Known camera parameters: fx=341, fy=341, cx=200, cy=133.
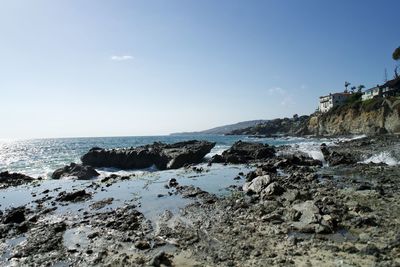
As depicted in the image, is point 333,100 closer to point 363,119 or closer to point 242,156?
point 363,119

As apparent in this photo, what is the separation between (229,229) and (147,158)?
147 ft

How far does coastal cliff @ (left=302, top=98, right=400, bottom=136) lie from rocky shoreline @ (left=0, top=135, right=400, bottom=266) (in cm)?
6554

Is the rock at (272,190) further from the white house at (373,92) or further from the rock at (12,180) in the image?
the white house at (373,92)

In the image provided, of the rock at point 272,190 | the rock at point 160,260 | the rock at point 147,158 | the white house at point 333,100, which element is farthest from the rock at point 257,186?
the white house at point 333,100

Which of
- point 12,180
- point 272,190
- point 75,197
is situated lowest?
point 12,180

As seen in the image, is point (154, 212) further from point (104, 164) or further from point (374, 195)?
point (104, 164)

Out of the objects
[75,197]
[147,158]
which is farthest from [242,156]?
[75,197]

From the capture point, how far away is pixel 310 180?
104ft

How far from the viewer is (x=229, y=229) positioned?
18078 millimetres

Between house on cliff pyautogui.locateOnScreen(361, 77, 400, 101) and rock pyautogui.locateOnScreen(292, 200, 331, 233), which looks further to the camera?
house on cliff pyautogui.locateOnScreen(361, 77, 400, 101)

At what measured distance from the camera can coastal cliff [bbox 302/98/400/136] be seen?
285 feet

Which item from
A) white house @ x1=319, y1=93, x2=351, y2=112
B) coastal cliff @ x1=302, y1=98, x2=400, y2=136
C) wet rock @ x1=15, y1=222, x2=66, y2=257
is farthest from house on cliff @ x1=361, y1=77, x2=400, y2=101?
wet rock @ x1=15, y1=222, x2=66, y2=257

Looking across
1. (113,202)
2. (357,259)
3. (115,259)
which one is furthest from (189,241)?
(113,202)

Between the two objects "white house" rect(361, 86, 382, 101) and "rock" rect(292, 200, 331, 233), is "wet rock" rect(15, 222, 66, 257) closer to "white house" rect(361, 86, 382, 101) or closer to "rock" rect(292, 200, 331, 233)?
"rock" rect(292, 200, 331, 233)
